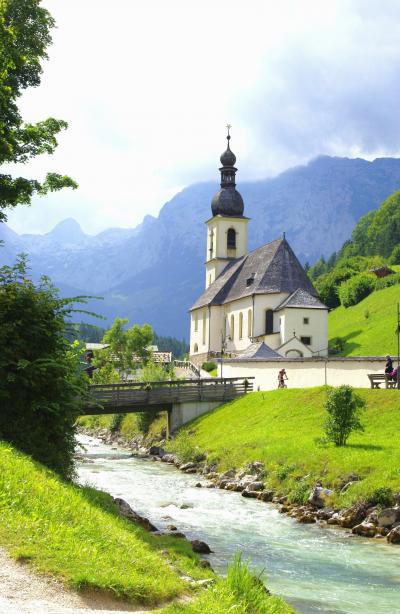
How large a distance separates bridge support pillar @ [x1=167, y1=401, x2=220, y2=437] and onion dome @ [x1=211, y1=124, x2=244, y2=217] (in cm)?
4903

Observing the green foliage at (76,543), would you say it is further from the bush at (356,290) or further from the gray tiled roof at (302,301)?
the bush at (356,290)

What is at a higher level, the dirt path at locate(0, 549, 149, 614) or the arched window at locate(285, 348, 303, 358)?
the arched window at locate(285, 348, 303, 358)

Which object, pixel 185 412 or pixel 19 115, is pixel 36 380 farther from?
pixel 185 412

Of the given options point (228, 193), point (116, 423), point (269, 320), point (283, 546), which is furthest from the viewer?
point (228, 193)

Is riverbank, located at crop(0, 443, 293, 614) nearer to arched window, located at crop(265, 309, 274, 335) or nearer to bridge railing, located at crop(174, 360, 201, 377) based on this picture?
bridge railing, located at crop(174, 360, 201, 377)

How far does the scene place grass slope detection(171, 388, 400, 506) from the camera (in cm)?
2328

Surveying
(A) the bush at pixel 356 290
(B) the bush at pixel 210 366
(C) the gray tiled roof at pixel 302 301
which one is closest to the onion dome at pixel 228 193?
(A) the bush at pixel 356 290

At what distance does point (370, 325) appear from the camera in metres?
78.5

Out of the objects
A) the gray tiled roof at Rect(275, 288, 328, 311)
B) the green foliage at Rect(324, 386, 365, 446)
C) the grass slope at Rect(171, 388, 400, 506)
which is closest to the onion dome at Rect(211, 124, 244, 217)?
the gray tiled roof at Rect(275, 288, 328, 311)

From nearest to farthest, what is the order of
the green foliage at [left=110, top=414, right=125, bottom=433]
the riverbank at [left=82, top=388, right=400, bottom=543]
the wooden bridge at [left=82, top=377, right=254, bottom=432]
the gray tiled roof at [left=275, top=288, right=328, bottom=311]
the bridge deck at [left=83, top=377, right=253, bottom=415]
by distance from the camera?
1. the riverbank at [left=82, top=388, right=400, bottom=543]
2. the bridge deck at [left=83, top=377, right=253, bottom=415]
3. the wooden bridge at [left=82, top=377, right=254, bottom=432]
4. the green foliage at [left=110, top=414, right=125, bottom=433]
5. the gray tiled roof at [left=275, top=288, right=328, bottom=311]

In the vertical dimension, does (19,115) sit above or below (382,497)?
above

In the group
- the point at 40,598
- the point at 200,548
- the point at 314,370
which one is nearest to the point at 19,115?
the point at 200,548

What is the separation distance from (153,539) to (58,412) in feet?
10.8

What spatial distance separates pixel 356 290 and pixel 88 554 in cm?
8789
